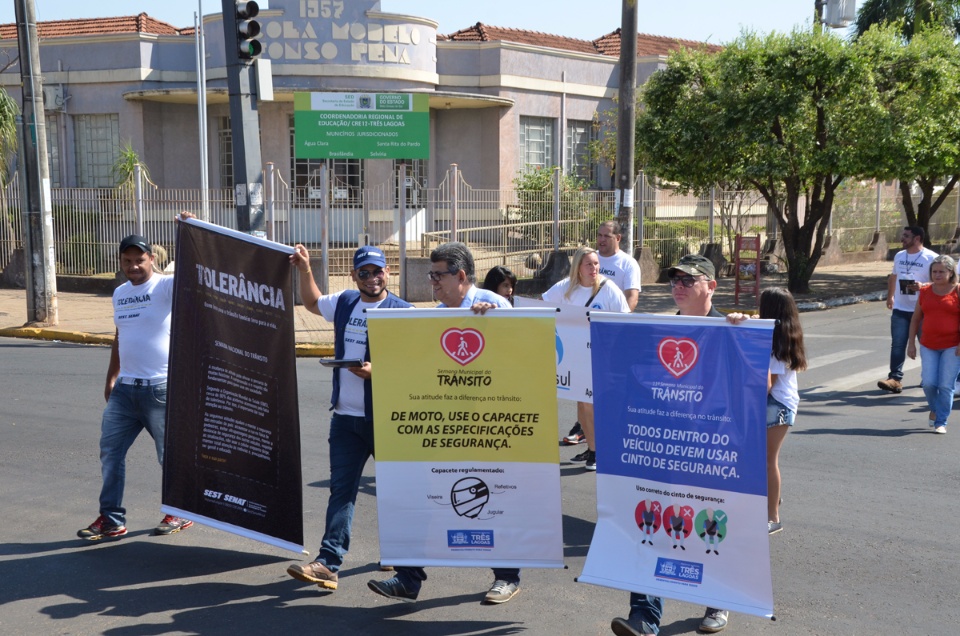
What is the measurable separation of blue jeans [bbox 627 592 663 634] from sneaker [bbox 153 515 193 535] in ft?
9.97

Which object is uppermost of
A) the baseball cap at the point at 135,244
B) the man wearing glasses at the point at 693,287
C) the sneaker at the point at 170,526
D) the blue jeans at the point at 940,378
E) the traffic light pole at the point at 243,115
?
the traffic light pole at the point at 243,115

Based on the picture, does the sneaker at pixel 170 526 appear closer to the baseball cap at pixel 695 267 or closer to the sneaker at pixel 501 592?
the sneaker at pixel 501 592

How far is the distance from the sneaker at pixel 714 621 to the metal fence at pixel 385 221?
12.8 m

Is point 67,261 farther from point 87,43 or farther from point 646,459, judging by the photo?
point 646,459

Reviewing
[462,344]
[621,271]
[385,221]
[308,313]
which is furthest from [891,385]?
[385,221]

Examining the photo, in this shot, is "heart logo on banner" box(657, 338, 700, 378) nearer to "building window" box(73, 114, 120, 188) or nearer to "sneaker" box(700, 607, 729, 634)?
"sneaker" box(700, 607, 729, 634)

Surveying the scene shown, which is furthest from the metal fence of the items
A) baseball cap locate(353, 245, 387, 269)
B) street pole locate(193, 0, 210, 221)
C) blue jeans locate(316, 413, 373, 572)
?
blue jeans locate(316, 413, 373, 572)

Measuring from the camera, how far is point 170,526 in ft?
21.0

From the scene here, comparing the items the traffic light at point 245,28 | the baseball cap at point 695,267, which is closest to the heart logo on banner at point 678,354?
the baseball cap at point 695,267

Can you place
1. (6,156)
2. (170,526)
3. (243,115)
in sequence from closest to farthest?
(170,526) < (243,115) < (6,156)

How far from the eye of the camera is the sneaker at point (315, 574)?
521 centimetres

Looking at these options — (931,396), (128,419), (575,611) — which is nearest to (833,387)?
(931,396)

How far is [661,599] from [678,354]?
118 cm

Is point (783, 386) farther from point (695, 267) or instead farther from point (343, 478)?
point (343, 478)
